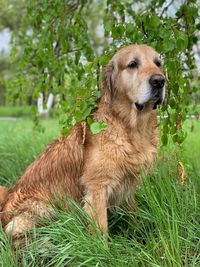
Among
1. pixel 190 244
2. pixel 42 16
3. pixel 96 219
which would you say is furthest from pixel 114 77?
pixel 42 16

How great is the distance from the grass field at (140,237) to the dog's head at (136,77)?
70 cm

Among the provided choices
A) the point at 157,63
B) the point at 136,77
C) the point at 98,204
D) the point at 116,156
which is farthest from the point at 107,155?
the point at 157,63

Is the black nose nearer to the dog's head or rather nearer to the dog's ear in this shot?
the dog's head

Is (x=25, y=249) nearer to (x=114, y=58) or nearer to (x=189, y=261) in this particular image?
(x=189, y=261)

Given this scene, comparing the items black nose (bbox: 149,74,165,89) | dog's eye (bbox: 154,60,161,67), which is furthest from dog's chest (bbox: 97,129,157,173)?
dog's eye (bbox: 154,60,161,67)

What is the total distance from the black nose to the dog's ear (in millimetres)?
469

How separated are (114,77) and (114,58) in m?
0.17

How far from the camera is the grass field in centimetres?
340

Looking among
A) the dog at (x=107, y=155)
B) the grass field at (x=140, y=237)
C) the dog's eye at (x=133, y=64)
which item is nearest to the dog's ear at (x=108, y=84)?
the dog at (x=107, y=155)

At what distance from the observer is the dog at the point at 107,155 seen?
13.4 feet

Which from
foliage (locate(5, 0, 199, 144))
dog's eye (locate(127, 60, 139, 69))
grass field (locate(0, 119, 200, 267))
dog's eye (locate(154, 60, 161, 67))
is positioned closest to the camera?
grass field (locate(0, 119, 200, 267))

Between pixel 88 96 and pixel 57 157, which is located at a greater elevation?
pixel 88 96

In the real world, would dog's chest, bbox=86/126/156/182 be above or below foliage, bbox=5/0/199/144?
below

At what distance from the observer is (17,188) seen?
14.8ft
